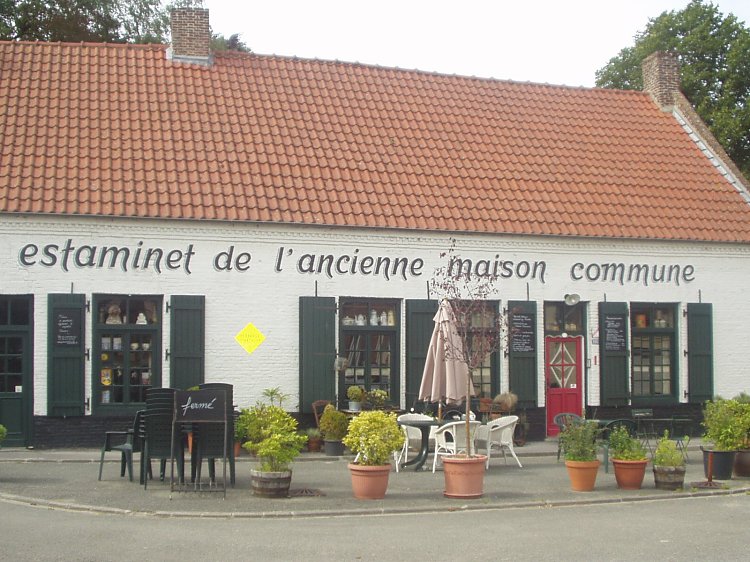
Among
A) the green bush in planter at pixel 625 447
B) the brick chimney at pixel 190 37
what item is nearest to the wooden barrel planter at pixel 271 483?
the green bush in planter at pixel 625 447

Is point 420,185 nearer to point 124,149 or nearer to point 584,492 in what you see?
point 124,149

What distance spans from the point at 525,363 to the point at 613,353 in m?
2.03

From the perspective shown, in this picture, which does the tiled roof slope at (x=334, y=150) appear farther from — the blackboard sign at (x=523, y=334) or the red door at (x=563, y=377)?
the red door at (x=563, y=377)

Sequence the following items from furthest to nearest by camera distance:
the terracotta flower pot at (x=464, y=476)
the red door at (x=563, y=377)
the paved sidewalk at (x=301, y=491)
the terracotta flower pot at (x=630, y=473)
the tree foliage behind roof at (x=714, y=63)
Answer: the tree foliage behind roof at (x=714, y=63) < the red door at (x=563, y=377) < the terracotta flower pot at (x=630, y=473) < the terracotta flower pot at (x=464, y=476) < the paved sidewalk at (x=301, y=491)

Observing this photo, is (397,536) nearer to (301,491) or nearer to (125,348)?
(301,491)

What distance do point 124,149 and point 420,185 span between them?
6.01 metres

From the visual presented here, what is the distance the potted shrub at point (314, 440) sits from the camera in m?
20.0

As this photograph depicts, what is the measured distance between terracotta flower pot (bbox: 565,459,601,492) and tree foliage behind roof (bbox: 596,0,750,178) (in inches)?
962

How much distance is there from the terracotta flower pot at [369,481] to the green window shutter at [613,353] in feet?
32.1

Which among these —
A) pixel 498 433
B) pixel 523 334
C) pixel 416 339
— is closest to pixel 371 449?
pixel 498 433

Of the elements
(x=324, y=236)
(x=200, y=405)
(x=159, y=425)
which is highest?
(x=324, y=236)

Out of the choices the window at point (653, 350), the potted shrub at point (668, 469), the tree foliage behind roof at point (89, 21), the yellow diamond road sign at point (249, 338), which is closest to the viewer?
the potted shrub at point (668, 469)

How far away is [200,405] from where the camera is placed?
14656 millimetres

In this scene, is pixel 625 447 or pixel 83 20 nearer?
pixel 625 447
